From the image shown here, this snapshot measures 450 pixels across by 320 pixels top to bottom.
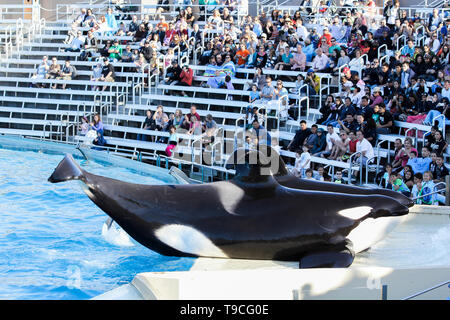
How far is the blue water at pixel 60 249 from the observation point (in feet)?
23.8

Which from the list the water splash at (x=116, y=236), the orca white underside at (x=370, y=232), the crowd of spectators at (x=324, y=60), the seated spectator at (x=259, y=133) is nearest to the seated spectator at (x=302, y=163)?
the crowd of spectators at (x=324, y=60)

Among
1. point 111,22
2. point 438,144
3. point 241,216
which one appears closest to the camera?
point 241,216

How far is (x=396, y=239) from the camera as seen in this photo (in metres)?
7.63

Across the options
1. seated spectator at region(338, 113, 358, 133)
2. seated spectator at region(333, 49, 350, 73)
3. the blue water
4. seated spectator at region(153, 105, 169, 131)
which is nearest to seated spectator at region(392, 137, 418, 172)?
seated spectator at region(338, 113, 358, 133)

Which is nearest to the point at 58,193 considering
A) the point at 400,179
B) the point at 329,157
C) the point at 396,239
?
the point at 329,157

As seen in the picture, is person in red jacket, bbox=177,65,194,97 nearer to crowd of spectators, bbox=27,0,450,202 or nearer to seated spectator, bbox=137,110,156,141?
crowd of spectators, bbox=27,0,450,202

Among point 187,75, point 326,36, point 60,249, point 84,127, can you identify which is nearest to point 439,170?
point 60,249

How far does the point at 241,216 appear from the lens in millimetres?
7020

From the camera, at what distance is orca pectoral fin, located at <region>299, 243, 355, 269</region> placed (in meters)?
6.64

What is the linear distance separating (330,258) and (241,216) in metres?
0.96

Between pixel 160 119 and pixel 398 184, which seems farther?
pixel 160 119

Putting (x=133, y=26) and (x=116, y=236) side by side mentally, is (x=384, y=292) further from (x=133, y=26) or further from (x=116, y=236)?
(x=133, y=26)

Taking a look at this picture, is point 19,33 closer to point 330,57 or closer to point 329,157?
point 330,57
